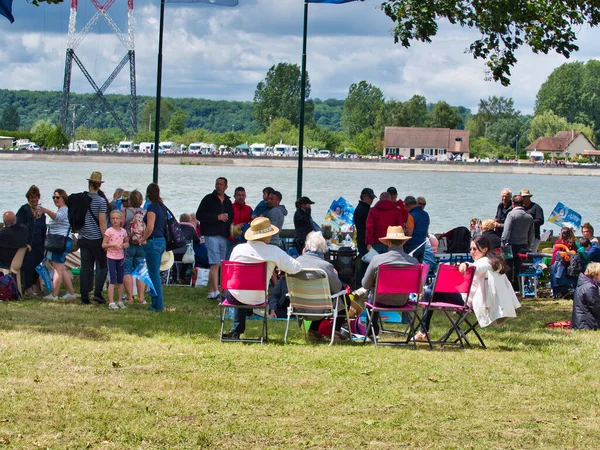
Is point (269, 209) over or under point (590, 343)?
over

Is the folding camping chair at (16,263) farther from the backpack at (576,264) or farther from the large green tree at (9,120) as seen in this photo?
the large green tree at (9,120)

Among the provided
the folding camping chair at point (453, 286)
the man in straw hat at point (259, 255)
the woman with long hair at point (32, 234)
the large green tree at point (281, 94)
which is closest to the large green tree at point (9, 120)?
the large green tree at point (281, 94)

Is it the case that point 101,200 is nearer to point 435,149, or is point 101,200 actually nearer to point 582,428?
point 582,428

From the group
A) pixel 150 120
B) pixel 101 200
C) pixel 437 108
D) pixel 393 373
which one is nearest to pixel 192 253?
pixel 101 200

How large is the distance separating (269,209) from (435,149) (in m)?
141

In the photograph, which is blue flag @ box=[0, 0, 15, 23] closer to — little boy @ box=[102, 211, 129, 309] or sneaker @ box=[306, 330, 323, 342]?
little boy @ box=[102, 211, 129, 309]

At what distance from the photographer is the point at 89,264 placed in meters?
12.4

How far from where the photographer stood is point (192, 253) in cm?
1538

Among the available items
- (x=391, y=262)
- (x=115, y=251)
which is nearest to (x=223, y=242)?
(x=115, y=251)

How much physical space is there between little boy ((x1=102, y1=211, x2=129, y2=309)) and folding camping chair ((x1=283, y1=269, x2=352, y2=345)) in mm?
3158

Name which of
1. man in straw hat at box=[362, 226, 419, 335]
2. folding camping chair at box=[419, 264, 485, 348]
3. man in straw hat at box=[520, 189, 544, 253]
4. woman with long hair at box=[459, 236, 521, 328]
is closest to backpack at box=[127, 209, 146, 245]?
man in straw hat at box=[362, 226, 419, 335]

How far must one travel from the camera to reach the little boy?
470 inches

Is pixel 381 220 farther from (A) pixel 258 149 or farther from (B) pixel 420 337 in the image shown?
(A) pixel 258 149

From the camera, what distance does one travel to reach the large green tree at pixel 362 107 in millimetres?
162000
